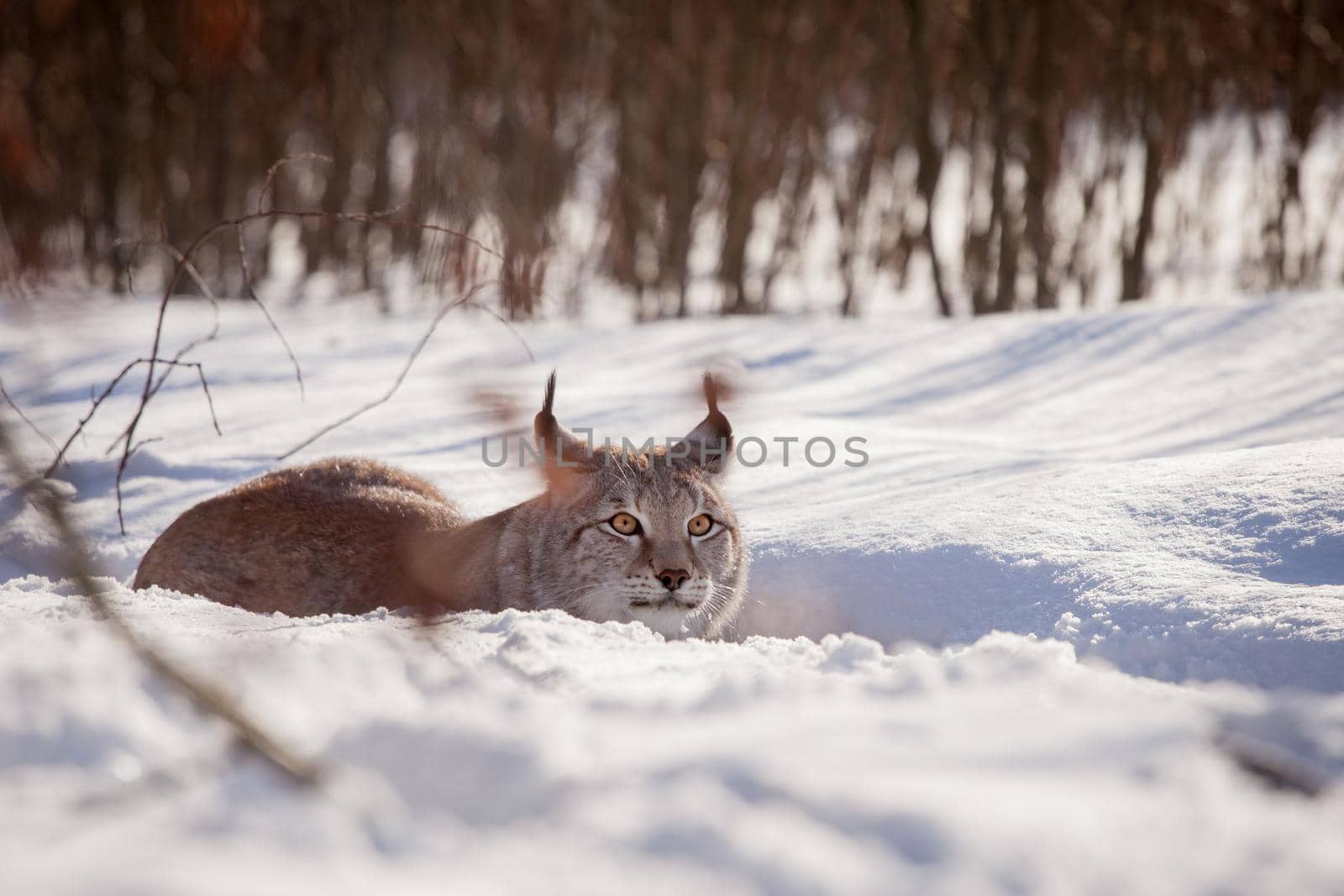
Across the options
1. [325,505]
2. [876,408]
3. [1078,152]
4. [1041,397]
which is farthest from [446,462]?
[1078,152]

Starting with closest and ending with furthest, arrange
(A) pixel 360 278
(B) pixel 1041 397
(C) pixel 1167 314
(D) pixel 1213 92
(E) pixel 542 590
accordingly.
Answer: (E) pixel 542 590 → (B) pixel 1041 397 → (C) pixel 1167 314 → (D) pixel 1213 92 → (A) pixel 360 278

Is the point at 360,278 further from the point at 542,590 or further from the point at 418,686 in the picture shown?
the point at 418,686

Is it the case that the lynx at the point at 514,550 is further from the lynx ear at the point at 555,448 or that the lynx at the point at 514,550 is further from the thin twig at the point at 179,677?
the thin twig at the point at 179,677

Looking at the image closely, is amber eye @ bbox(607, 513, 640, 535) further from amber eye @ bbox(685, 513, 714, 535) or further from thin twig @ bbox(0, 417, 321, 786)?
thin twig @ bbox(0, 417, 321, 786)

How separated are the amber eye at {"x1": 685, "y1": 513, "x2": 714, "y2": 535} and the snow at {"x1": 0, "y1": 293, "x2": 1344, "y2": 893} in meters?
0.42

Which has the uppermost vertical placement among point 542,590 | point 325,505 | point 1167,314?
point 1167,314

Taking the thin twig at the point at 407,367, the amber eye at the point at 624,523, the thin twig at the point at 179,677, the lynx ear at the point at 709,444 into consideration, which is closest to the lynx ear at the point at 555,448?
the amber eye at the point at 624,523

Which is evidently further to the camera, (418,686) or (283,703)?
(418,686)

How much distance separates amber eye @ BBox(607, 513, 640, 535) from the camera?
4.02m

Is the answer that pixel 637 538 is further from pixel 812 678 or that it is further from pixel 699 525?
pixel 812 678

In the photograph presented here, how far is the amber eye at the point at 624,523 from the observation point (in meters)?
4.02

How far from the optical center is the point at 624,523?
402cm

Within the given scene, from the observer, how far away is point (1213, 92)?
1119 centimetres

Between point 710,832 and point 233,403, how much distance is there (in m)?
5.73
